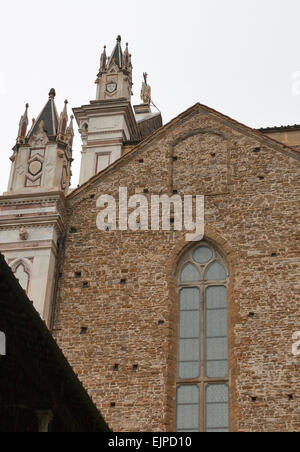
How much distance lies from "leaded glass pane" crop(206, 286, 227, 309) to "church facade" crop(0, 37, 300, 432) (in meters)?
0.03

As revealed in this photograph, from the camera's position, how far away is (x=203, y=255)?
17609 mm

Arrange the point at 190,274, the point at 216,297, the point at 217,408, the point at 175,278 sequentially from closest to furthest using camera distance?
the point at 217,408
the point at 216,297
the point at 175,278
the point at 190,274

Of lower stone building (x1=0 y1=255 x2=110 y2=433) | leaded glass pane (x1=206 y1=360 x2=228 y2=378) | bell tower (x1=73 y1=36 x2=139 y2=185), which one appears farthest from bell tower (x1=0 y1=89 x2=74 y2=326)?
lower stone building (x1=0 y1=255 x2=110 y2=433)

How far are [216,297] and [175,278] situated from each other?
904 mm

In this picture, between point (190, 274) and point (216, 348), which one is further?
point (190, 274)

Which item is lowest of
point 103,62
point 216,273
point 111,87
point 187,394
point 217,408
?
point 217,408

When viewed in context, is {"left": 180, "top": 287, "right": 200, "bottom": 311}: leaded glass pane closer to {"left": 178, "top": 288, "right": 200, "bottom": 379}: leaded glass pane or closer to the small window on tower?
{"left": 178, "top": 288, "right": 200, "bottom": 379}: leaded glass pane

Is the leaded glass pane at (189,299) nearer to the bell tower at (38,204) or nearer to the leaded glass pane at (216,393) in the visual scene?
the leaded glass pane at (216,393)

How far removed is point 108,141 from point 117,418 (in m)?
10.0

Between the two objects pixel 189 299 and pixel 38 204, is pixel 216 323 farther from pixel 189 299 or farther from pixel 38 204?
pixel 38 204

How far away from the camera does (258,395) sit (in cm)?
1538

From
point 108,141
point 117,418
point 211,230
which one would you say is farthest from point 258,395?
point 108,141

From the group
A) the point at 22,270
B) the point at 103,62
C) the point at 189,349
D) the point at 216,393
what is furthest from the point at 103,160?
the point at 216,393
